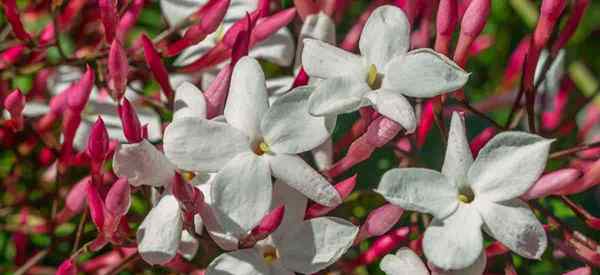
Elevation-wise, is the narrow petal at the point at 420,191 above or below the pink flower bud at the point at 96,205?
above

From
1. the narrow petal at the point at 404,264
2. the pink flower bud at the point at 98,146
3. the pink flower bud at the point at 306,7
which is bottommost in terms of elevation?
the narrow petal at the point at 404,264

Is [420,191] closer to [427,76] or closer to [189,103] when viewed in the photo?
[427,76]

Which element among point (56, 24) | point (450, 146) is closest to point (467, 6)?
point (450, 146)

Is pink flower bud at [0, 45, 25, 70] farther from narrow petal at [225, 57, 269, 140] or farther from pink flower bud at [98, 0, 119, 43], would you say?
narrow petal at [225, 57, 269, 140]

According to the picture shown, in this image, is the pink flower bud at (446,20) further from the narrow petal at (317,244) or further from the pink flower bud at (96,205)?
the pink flower bud at (96,205)

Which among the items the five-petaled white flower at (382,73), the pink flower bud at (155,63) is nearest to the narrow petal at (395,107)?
the five-petaled white flower at (382,73)
